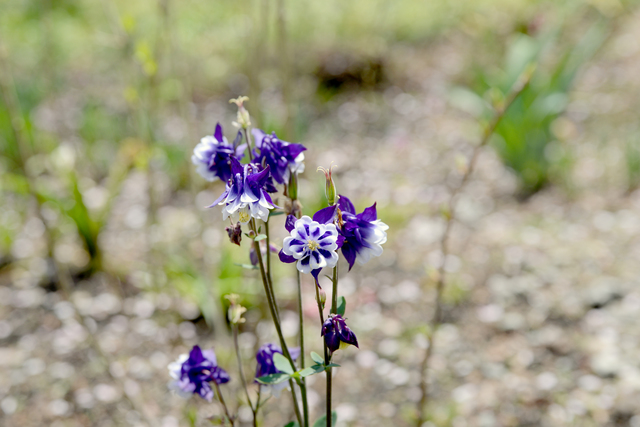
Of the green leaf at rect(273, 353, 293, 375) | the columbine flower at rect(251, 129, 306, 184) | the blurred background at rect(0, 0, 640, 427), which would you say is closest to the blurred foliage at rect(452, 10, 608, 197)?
the blurred background at rect(0, 0, 640, 427)

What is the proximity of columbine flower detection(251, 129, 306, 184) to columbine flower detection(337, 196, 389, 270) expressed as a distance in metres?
0.16

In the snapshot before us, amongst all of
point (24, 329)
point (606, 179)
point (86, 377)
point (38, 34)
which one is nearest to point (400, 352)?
point (86, 377)

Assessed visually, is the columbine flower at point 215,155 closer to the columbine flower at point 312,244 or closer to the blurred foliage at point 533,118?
the columbine flower at point 312,244

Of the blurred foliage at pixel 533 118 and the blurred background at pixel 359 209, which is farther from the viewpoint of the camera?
the blurred foliage at pixel 533 118

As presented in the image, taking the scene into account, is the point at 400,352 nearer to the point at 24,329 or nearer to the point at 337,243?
the point at 337,243

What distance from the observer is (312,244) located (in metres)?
0.85

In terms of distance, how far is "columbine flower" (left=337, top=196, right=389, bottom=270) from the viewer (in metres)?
0.90

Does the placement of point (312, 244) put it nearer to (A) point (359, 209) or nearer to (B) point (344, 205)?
(B) point (344, 205)

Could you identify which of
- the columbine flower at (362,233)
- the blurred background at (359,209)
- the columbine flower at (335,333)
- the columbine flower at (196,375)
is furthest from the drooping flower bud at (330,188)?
the blurred background at (359,209)

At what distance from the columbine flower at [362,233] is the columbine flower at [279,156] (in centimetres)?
16

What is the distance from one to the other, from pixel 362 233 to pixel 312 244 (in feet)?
0.36

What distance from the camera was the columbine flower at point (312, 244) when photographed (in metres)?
0.85

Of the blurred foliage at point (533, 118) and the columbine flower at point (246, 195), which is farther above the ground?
the blurred foliage at point (533, 118)

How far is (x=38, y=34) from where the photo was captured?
266 inches
